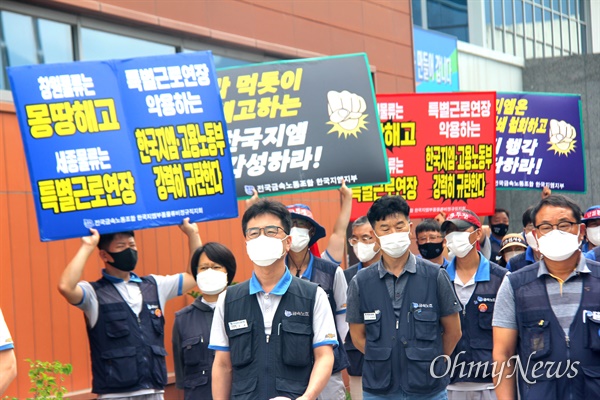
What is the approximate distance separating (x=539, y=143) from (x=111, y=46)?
604 centimetres

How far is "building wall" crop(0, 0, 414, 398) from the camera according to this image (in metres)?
10.2

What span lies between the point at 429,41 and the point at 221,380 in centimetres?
1551

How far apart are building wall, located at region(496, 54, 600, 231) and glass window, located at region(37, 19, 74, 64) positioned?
16.0m

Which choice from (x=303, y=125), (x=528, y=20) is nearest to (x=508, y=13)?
(x=528, y=20)

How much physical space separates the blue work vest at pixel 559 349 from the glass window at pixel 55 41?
6.78 m

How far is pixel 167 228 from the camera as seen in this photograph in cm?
1227

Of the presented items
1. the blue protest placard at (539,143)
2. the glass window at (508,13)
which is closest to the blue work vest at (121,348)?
the blue protest placard at (539,143)

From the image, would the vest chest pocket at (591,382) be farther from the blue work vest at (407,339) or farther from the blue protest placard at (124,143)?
the blue protest placard at (124,143)

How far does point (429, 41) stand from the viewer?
814 inches

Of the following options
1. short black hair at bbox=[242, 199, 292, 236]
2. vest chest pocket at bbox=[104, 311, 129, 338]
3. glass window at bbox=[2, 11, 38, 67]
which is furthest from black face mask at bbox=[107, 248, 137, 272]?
glass window at bbox=[2, 11, 38, 67]

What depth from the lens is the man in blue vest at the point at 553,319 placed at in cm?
578

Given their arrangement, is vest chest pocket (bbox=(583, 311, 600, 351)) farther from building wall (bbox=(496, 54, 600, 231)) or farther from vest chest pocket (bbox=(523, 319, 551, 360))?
building wall (bbox=(496, 54, 600, 231))

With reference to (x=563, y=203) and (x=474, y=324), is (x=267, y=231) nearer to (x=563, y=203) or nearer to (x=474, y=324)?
(x=563, y=203)

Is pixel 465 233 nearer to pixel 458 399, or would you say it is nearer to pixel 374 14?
pixel 458 399
